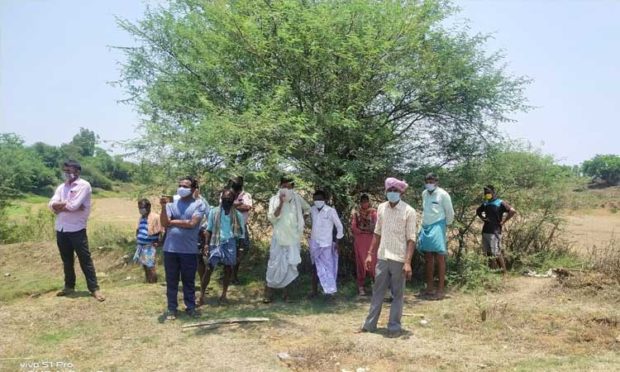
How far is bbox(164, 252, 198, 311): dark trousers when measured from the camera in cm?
638

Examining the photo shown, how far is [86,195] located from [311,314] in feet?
11.3

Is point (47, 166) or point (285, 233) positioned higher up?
point (47, 166)

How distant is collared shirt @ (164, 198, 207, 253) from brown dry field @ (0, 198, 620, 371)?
0.87m

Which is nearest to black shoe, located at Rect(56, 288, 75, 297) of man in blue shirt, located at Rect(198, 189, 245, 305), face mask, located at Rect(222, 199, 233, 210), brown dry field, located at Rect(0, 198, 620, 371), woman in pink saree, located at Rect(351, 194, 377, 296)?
brown dry field, located at Rect(0, 198, 620, 371)

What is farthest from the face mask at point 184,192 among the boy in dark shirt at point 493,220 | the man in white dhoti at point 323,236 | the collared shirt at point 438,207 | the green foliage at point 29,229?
the green foliage at point 29,229

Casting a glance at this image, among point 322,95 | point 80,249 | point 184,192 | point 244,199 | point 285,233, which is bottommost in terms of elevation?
point 80,249

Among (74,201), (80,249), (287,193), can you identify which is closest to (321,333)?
(287,193)

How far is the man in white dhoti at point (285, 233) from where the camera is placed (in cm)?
715

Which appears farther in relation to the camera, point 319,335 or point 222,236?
point 222,236

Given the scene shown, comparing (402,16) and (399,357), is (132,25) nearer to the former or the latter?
(402,16)

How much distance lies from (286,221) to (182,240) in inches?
59.8

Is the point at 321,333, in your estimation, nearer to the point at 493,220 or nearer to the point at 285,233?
the point at 285,233

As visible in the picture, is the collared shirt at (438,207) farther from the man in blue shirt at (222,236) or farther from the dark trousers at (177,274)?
the dark trousers at (177,274)

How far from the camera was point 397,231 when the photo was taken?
5.85m
